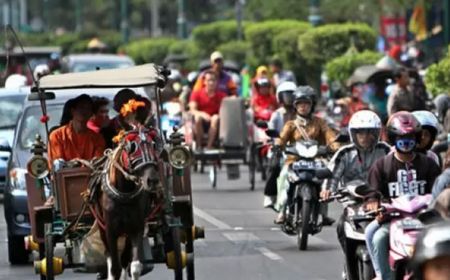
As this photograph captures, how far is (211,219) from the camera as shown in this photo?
2011cm

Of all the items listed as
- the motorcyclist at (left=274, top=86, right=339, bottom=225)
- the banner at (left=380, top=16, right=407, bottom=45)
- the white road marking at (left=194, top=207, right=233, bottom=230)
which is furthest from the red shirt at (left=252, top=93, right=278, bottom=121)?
the banner at (left=380, top=16, right=407, bottom=45)

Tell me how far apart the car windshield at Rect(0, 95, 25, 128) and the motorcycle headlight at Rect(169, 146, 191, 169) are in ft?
35.9

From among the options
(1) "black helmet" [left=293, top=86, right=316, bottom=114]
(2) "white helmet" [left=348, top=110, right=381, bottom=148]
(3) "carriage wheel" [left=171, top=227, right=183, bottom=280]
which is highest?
(1) "black helmet" [left=293, top=86, right=316, bottom=114]

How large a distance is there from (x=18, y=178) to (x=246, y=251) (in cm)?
234

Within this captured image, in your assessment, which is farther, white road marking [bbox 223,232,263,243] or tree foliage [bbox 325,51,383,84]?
tree foliage [bbox 325,51,383,84]

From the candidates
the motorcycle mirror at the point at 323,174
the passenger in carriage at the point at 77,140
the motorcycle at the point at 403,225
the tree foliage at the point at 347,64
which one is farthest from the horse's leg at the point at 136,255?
the tree foliage at the point at 347,64

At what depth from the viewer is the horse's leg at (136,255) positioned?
450 inches

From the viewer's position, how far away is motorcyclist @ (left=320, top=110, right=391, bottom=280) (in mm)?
12594

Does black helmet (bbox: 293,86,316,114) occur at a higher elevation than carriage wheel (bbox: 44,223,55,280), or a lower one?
higher

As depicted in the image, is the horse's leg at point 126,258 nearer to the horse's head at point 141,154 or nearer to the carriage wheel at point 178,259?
the carriage wheel at point 178,259

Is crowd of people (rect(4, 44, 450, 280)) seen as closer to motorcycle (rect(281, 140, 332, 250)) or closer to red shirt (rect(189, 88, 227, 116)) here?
motorcycle (rect(281, 140, 332, 250))

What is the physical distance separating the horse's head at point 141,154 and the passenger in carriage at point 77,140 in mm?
1194

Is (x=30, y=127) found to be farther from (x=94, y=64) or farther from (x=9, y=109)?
(x=94, y=64)

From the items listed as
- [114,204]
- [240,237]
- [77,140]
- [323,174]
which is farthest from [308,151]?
[114,204]
